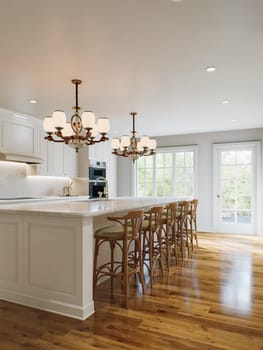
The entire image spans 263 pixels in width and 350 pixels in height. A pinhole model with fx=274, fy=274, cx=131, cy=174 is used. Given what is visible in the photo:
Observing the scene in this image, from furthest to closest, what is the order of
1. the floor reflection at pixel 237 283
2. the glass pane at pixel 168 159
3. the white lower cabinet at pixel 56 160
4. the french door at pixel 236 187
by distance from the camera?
the glass pane at pixel 168 159, the french door at pixel 236 187, the white lower cabinet at pixel 56 160, the floor reflection at pixel 237 283

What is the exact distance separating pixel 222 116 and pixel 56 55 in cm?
363

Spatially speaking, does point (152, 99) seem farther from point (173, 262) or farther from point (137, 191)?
point (137, 191)

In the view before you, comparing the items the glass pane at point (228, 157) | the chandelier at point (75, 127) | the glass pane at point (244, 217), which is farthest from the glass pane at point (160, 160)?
the chandelier at point (75, 127)

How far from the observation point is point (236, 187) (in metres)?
6.78

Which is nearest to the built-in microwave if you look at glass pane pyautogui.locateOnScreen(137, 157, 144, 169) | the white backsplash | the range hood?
the white backsplash

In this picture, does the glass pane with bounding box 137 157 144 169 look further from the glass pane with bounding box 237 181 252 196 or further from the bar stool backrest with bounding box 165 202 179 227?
the bar stool backrest with bounding box 165 202 179 227

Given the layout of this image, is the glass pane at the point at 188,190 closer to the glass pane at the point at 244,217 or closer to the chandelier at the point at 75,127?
the glass pane at the point at 244,217

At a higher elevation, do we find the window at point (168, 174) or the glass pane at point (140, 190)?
the window at point (168, 174)

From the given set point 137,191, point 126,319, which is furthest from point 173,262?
point 137,191

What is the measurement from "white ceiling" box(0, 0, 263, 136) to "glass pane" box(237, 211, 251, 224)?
2937 mm

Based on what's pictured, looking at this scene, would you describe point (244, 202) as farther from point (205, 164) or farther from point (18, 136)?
point (18, 136)

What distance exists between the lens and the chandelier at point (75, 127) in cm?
325

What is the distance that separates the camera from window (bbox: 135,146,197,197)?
23.9ft

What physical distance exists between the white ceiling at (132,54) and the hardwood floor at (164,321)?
98.0 inches
